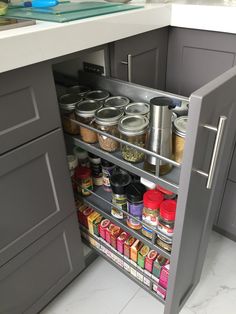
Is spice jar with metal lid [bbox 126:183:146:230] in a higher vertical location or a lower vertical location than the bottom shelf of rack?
higher

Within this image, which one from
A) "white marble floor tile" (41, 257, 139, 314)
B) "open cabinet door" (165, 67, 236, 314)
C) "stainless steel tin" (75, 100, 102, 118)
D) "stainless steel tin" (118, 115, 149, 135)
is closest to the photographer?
"open cabinet door" (165, 67, 236, 314)

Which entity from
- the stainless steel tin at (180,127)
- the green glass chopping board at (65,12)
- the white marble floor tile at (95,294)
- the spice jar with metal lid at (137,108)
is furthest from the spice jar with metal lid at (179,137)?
the white marble floor tile at (95,294)

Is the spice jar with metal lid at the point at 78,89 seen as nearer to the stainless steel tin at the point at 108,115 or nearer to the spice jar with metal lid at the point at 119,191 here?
the stainless steel tin at the point at 108,115

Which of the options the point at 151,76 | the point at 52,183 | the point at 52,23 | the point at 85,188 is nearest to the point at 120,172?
the point at 85,188

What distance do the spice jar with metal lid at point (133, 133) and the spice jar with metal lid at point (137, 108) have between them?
41 mm

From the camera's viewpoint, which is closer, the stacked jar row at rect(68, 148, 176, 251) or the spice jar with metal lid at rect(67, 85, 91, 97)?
the stacked jar row at rect(68, 148, 176, 251)

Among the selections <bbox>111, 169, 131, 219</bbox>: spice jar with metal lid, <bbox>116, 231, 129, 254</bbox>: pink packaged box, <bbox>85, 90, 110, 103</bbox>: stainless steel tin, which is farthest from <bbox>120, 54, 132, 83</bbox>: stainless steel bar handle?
<bbox>116, 231, 129, 254</bbox>: pink packaged box

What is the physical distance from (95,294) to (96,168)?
1.78 feet

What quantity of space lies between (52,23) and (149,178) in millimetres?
462

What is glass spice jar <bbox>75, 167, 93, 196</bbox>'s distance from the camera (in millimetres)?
1044

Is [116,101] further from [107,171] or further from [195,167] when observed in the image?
[195,167]

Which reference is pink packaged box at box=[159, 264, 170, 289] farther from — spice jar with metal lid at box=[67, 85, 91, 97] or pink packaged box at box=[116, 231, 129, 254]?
spice jar with metal lid at box=[67, 85, 91, 97]

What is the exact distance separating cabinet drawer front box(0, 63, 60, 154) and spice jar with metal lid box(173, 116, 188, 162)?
Answer: 1.07 ft

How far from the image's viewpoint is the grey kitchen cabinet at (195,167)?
52 cm
